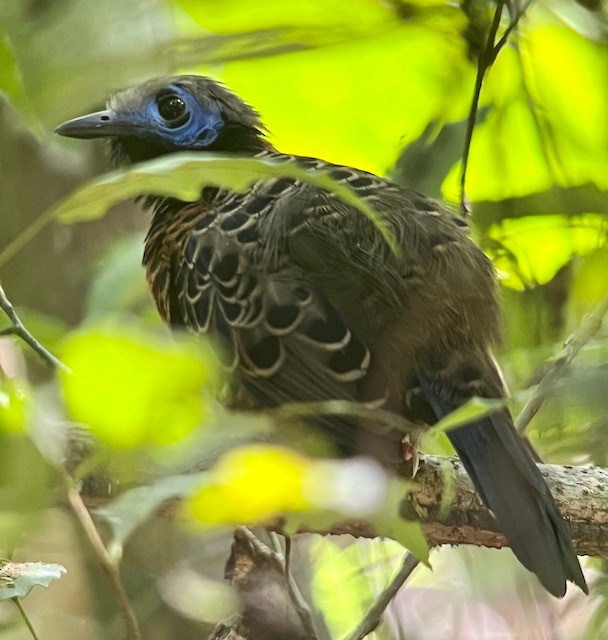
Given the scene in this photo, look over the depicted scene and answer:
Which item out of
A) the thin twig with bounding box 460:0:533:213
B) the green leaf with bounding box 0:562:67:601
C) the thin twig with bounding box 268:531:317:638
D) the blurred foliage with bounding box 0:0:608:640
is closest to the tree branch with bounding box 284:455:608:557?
the blurred foliage with bounding box 0:0:608:640

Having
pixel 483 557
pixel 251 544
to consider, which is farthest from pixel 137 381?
pixel 483 557

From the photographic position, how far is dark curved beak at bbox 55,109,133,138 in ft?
3.99

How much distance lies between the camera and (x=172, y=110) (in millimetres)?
1357

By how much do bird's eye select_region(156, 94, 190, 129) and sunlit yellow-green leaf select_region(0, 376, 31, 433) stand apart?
35.6 inches

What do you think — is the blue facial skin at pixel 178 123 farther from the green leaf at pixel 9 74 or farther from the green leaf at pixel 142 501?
the green leaf at pixel 142 501

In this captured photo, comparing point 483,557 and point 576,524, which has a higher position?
point 576,524

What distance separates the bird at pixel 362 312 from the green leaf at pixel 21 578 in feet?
1.00

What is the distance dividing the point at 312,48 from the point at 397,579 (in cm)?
52

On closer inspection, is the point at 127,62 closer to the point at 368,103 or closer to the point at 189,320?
the point at 368,103

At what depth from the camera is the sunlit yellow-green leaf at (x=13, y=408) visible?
47cm

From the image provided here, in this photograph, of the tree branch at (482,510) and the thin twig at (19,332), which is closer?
the thin twig at (19,332)

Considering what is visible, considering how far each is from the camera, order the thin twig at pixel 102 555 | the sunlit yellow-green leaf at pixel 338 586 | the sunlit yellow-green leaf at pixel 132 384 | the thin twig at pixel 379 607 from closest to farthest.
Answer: the sunlit yellow-green leaf at pixel 132 384
the thin twig at pixel 102 555
the thin twig at pixel 379 607
the sunlit yellow-green leaf at pixel 338 586

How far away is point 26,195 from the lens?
1.81 m

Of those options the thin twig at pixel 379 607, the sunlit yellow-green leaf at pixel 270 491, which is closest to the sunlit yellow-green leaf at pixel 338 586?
the thin twig at pixel 379 607
